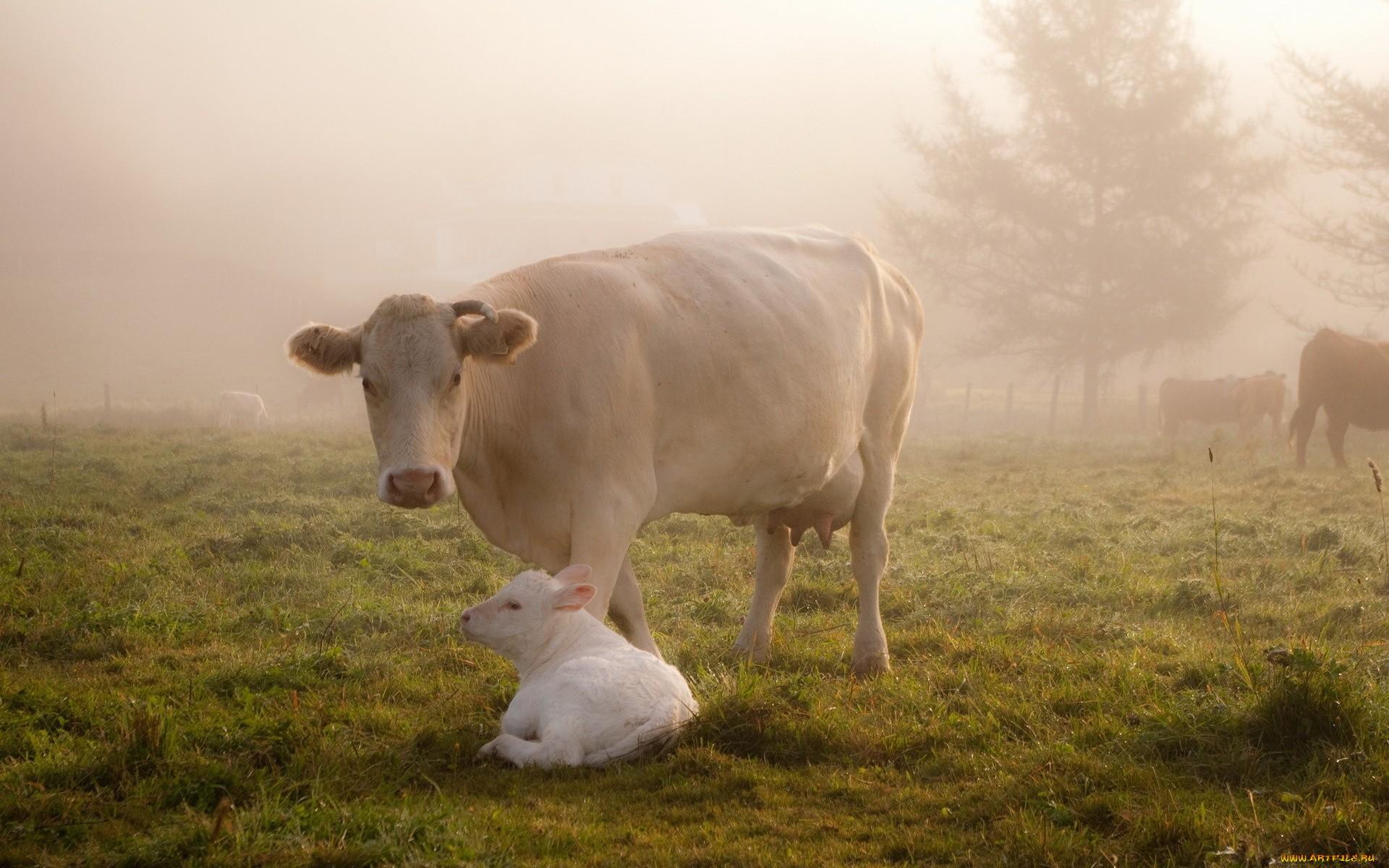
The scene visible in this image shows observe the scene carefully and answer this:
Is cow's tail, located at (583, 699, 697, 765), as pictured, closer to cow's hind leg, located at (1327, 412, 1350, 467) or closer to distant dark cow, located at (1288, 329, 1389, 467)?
distant dark cow, located at (1288, 329, 1389, 467)

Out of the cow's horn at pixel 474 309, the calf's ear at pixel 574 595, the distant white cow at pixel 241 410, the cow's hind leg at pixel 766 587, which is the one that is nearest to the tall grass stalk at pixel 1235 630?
the cow's hind leg at pixel 766 587

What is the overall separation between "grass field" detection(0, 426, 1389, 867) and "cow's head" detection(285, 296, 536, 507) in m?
1.06

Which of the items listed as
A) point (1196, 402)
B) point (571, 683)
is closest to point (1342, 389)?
point (1196, 402)

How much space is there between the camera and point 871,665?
639 centimetres

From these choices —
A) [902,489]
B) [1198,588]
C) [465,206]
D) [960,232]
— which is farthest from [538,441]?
[465,206]

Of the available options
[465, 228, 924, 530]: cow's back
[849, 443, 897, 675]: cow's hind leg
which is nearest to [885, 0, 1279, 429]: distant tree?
[849, 443, 897, 675]: cow's hind leg

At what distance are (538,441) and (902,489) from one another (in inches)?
418

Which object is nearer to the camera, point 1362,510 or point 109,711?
point 109,711

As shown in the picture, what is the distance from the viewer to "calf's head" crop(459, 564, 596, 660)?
482 centimetres

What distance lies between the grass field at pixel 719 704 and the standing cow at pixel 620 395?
0.82 m

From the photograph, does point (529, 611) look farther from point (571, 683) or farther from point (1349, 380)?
point (1349, 380)

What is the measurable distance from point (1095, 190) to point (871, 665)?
31.4 metres

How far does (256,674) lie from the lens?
5520mm

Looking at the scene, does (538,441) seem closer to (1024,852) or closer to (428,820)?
(428,820)
